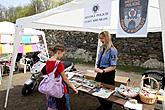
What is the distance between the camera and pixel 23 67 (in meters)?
7.66

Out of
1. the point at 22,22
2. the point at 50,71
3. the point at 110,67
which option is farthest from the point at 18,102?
the point at 110,67

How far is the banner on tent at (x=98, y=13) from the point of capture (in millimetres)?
2682

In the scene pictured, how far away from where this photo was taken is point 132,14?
8.29 ft

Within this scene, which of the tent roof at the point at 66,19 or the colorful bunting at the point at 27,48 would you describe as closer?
the tent roof at the point at 66,19

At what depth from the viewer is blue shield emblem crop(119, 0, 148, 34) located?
95.1 inches

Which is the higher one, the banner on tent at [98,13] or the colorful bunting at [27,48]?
the banner on tent at [98,13]

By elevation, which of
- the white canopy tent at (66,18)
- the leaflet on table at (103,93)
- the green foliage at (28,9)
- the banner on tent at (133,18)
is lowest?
the leaflet on table at (103,93)

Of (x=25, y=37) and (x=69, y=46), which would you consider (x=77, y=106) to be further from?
(x=69, y=46)

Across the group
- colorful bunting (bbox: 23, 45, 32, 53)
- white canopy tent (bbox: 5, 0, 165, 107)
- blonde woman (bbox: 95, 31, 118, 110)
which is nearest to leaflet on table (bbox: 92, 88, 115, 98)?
blonde woman (bbox: 95, 31, 118, 110)

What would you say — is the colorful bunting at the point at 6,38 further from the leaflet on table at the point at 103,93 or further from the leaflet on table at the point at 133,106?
the leaflet on table at the point at 133,106

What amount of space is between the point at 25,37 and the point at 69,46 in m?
3.08

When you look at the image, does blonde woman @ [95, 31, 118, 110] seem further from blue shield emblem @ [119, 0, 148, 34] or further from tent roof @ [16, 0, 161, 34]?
tent roof @ [16, 0, 161, 34]

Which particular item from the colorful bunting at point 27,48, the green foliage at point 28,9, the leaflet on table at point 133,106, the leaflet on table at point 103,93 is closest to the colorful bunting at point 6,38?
the colorful bunting at point 27,48

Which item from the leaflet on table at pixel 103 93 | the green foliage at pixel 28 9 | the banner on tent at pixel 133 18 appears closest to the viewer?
the banner on tent at pixel 133 18
